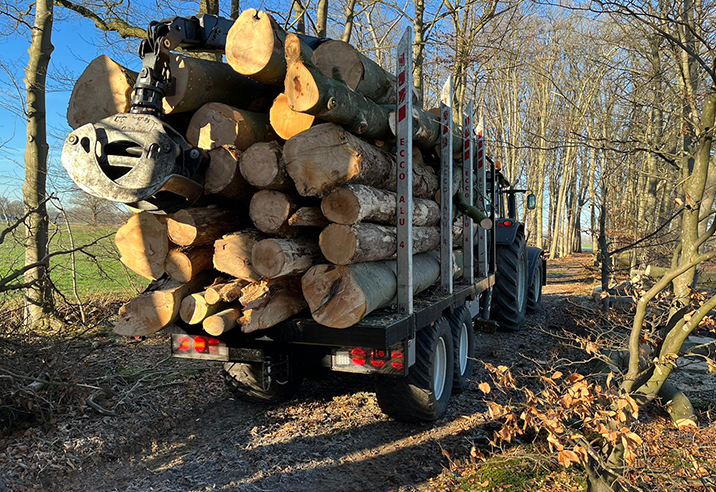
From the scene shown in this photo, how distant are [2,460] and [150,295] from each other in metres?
1.67

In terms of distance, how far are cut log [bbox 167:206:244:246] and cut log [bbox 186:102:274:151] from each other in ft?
1.68

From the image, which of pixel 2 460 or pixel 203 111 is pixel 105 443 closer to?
pixel 2 460

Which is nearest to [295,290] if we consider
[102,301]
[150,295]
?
[150,295]

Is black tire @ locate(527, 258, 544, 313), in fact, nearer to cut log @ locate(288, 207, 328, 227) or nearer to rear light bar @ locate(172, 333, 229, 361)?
cut log @ locate(288, 207, 328, 227)

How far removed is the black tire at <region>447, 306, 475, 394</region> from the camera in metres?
5.58

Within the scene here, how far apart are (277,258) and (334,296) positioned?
490 mm

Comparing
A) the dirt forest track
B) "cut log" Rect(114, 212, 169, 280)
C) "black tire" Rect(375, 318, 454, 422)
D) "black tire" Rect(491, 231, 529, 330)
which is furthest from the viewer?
"black tire" Rect(491, 231, 529, 330)

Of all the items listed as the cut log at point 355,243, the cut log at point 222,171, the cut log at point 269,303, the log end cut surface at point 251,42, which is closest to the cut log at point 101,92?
the cut log at point 222,171

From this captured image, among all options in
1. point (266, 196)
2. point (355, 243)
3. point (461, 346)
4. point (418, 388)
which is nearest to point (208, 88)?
point (266, 196)

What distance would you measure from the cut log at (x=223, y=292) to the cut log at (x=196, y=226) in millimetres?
371

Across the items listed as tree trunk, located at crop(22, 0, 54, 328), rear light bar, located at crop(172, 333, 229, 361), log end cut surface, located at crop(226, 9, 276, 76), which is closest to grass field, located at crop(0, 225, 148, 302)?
tree trunk, located at crop(22, 0, 54, 328)

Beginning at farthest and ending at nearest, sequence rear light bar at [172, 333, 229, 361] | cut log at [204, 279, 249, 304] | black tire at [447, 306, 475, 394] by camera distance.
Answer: black tire at [447, 306, 475, 394] < rear light bar at [172, 333, 229, 361] < cut log at [204, 279, 249, 304]

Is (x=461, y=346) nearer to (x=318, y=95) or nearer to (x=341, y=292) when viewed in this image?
(x=341, y=292)

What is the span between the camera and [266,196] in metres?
3.83
